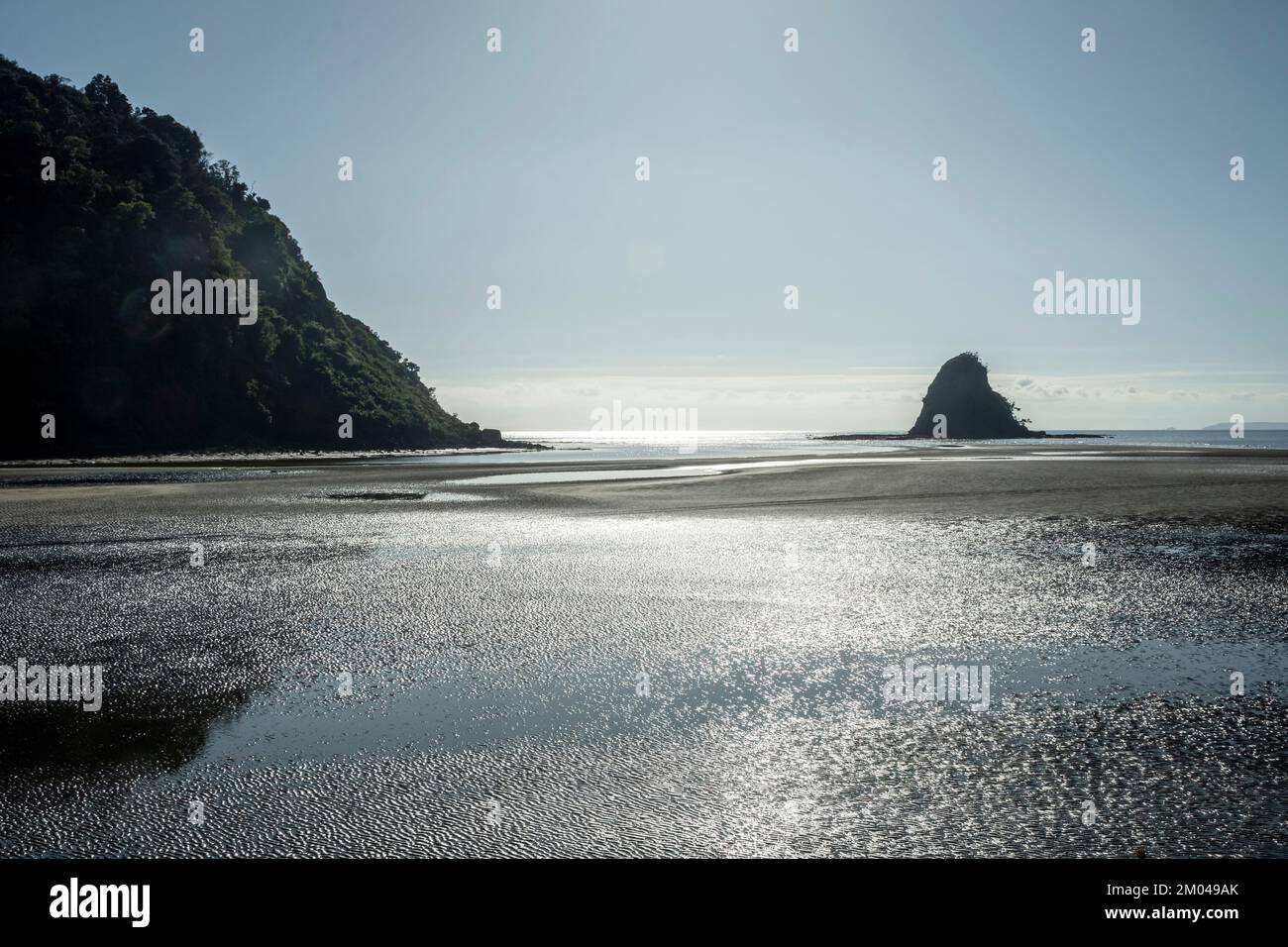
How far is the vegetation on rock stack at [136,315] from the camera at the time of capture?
73.7 m

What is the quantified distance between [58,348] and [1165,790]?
8810 cm

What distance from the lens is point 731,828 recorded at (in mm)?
4332

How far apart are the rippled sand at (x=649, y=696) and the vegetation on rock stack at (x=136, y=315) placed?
6936cm

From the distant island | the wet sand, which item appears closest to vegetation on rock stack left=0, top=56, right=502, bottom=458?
the wet sand

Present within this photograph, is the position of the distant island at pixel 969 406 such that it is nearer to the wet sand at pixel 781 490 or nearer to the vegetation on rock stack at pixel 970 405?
the vegetation on rock stack at pixel 970 405

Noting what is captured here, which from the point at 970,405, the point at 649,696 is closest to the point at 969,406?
the point at 970,405

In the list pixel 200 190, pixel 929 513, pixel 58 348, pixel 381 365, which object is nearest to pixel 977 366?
pixel 381 365

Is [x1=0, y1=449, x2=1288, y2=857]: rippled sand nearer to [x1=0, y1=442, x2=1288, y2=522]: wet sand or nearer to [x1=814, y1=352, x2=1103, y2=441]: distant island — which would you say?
[x1=0, y1=442, x2=1288, y2=522]: wet sand

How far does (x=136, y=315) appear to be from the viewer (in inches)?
3110

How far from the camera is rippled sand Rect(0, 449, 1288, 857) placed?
4.44 m

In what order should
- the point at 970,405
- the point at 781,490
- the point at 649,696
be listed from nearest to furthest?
1. the point at 649,696
2. the point at 781,490
3. the point at 970,405

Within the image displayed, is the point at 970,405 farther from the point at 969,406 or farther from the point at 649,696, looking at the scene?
the point at 649,696

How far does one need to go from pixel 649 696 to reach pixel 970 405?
18254 cm
